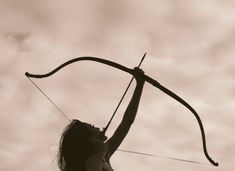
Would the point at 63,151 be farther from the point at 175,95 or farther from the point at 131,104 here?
the point at 175,95

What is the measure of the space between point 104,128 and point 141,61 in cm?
159

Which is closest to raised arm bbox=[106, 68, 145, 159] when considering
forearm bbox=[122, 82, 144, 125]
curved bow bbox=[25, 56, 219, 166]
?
forearm bbox=[122, 82, 144, 125]

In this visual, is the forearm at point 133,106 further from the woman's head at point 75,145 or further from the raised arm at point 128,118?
the woman's head at point 75,145

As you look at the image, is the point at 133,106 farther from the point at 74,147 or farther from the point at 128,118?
the point at 74,147

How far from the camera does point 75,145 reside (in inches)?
153

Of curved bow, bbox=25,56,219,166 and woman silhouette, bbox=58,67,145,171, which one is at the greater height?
curved bow, bbox=25,56,219,166

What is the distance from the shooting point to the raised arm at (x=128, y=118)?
15.3ft

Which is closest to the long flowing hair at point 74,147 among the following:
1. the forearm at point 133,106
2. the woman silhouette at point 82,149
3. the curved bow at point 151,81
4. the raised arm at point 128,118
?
the woman silhouette at point 82,149

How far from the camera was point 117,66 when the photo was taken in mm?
6109

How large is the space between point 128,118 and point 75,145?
1245mm

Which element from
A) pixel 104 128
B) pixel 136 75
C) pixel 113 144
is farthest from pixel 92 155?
pixel 136 75

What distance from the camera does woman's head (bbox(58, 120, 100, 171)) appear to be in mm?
3801

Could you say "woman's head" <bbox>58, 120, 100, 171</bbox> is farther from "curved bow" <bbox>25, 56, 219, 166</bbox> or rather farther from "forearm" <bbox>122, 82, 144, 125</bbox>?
"curved bow" <bbox>25, 56, 219, 166</bbox>

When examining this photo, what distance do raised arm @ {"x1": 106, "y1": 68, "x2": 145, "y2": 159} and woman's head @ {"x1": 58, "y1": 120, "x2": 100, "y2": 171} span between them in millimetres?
519
